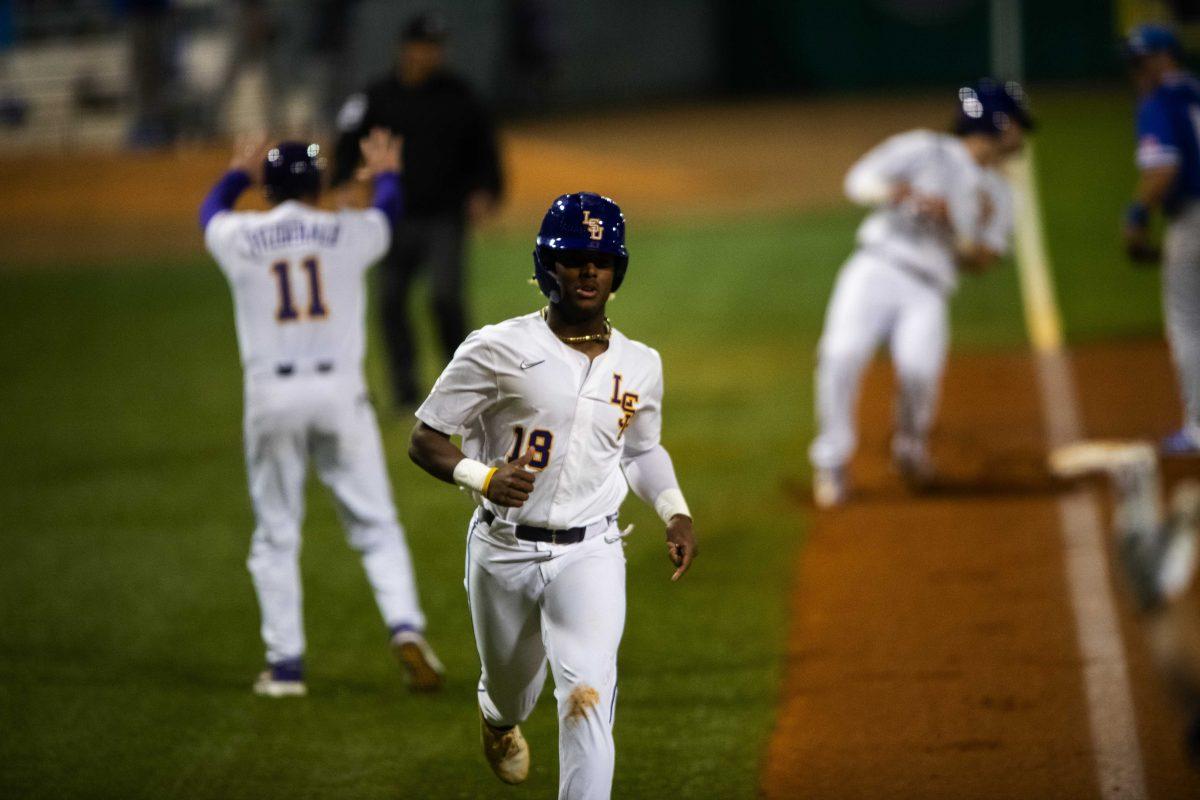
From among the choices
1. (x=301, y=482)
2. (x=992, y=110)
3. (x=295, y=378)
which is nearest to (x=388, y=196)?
(x=295, y=378)

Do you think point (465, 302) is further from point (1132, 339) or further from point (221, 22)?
point (221, 22)

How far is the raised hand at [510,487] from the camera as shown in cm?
432

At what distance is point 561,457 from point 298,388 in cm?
199

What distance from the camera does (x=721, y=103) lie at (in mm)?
33250

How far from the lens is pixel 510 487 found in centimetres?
432

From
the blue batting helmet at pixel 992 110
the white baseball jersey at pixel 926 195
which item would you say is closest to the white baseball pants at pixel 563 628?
the white baseball jersey at pixel 926 195

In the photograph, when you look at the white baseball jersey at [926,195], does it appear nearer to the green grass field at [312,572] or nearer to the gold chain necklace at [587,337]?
the green grass field at [312,572]

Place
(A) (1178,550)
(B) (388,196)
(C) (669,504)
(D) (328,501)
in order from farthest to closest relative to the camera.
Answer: (D) (328,501) < (B) (388,196) < (C) (669,504) < (A) (1178,550)

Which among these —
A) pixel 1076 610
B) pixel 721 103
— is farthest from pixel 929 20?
pixel 1076 610

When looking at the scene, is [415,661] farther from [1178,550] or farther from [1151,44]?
[1151,44]

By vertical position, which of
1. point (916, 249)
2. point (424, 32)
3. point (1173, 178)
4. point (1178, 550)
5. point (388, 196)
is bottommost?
point (916, 249)

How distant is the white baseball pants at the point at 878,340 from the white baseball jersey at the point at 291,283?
3631 mm

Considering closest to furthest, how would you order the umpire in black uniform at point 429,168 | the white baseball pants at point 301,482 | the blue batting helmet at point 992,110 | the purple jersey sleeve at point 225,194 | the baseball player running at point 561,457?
the baseball player running at point 561,457 → the white baseball pants at point 301,482 → the purple jersey sleeve at point 225,194 → the blue batting helmet at point 992,110 → the umpire in black uniform at point 429,168

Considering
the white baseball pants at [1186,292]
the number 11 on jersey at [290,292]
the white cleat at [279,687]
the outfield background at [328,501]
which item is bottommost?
the outfield background at [328,501]
